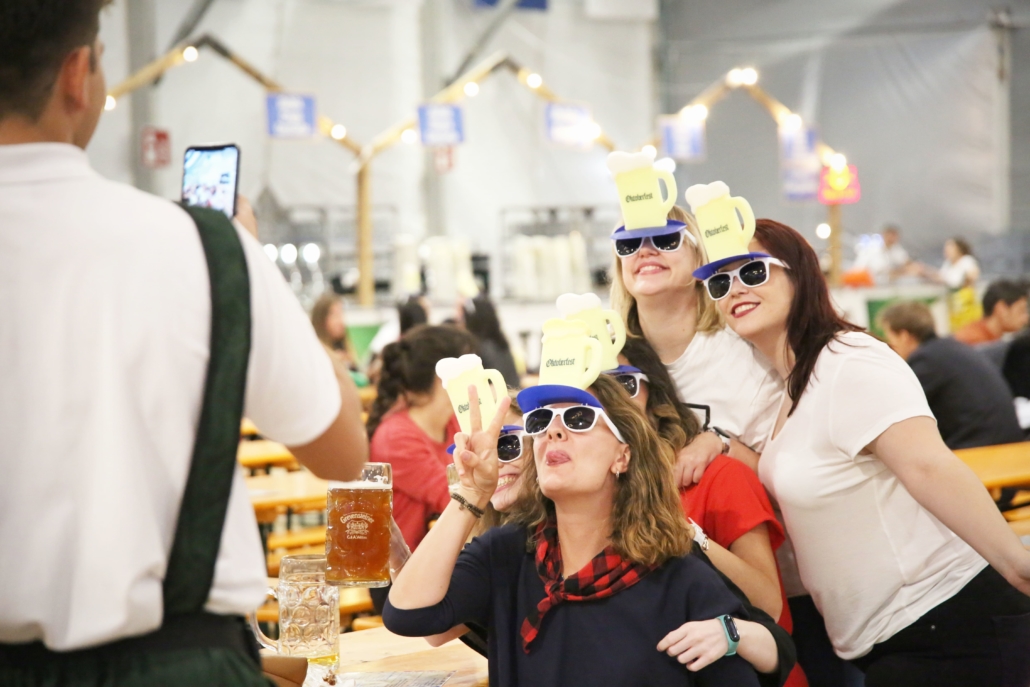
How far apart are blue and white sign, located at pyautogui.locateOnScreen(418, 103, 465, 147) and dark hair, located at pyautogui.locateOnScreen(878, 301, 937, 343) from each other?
7.15 meters

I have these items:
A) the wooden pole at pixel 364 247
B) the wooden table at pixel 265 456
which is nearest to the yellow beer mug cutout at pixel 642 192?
the wooden table at pixel 265 456

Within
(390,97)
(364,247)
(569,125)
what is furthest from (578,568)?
(390,97)

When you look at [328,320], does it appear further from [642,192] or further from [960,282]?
[960,282]

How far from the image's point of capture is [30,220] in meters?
1.09

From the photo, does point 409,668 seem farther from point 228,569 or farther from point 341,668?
point 228,569

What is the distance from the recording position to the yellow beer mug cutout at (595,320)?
85.1 inches

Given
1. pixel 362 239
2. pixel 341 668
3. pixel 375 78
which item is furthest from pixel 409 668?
pixel 375 78

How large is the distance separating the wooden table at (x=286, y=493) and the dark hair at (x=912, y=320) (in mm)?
2801

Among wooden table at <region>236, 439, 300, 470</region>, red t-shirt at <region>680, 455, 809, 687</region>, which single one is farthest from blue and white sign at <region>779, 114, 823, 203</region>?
red t-shirt at <region>680, 455, 809, 687</region>

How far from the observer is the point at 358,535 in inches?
77.8

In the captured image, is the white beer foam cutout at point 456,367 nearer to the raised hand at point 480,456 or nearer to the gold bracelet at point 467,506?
the raised hand at point 480,456

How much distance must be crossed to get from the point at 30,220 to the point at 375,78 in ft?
46.2

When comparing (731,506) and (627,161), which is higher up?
(627,161)

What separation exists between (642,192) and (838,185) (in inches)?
453
